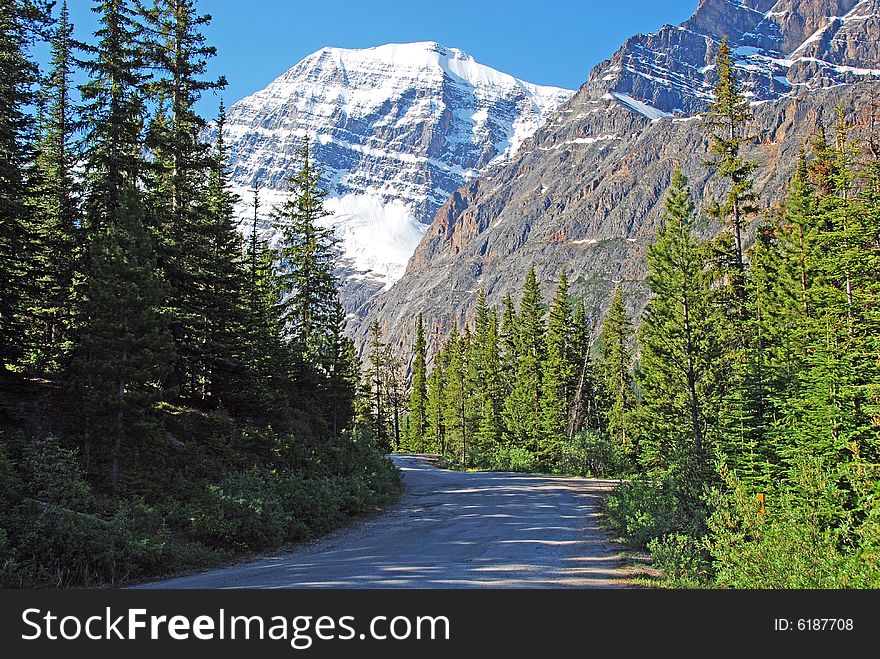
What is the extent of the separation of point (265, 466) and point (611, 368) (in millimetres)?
42213

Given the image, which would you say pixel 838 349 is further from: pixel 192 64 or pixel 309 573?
pixel 192 64

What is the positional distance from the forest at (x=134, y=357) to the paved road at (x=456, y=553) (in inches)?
56.3

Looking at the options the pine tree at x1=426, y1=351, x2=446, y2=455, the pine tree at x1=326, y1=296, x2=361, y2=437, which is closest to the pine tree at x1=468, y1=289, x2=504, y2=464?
the pine tree at x1=426, y1=351, x2=446, y2=455

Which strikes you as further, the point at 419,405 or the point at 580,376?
the point at 419,405

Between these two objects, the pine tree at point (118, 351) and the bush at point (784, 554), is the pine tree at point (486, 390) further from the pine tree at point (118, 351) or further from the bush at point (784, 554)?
the bush at point (784, 554)

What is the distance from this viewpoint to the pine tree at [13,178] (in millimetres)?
17094

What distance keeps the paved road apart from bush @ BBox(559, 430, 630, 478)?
18680 millimetres

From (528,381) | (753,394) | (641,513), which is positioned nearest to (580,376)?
(528,381)

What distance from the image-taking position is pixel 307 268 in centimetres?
3256

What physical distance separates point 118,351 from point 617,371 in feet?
157

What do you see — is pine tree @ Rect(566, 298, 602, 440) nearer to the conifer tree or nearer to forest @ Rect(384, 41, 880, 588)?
the conifer tree

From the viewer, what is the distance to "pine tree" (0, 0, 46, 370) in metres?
17.1

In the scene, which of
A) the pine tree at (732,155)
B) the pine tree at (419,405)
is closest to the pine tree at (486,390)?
the pine tree at (419,405)

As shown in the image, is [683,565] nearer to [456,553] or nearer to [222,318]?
[456,553]
